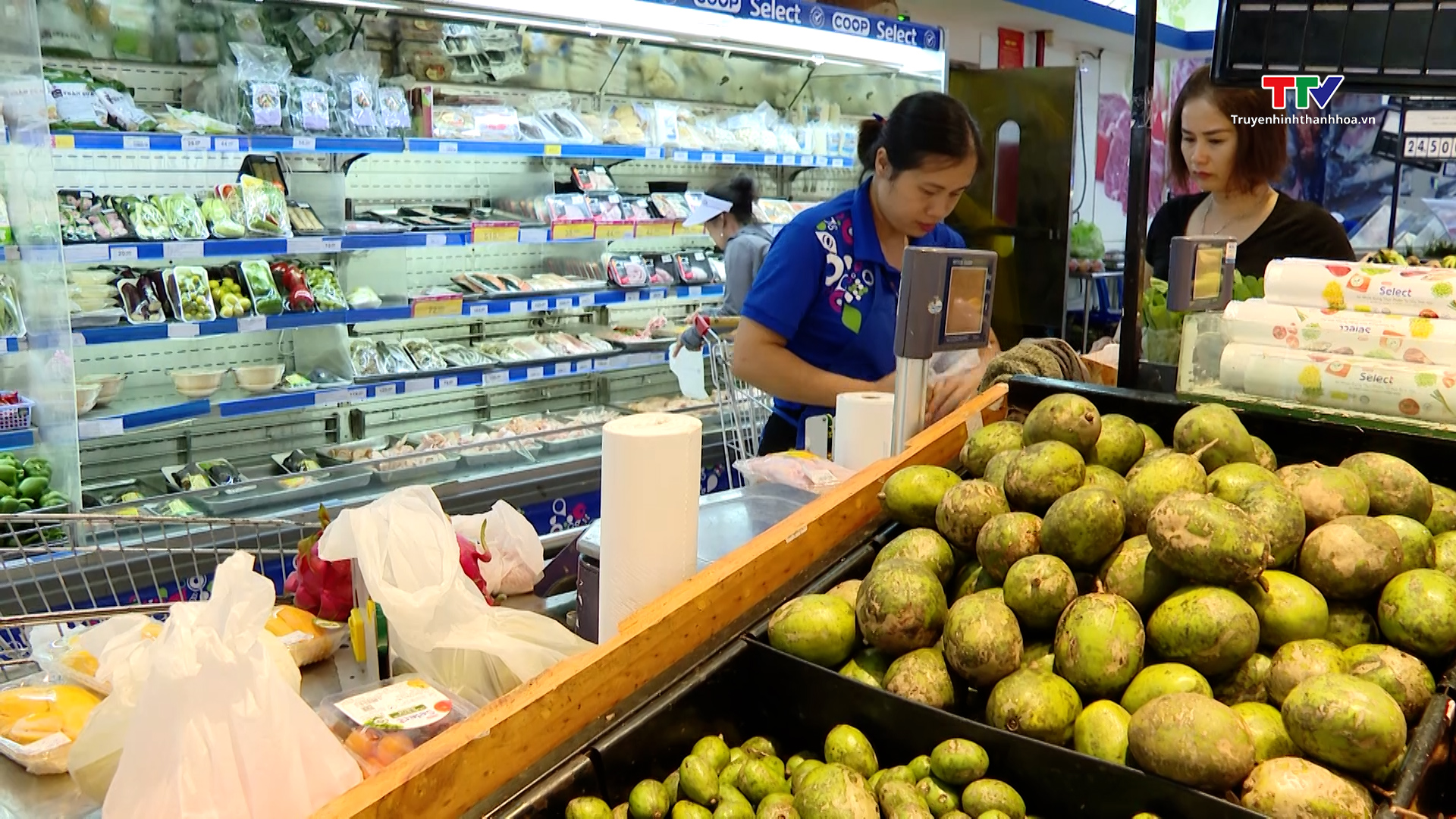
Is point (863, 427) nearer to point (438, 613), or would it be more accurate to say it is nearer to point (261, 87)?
point (438, 613)

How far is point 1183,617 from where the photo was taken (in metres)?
1.07

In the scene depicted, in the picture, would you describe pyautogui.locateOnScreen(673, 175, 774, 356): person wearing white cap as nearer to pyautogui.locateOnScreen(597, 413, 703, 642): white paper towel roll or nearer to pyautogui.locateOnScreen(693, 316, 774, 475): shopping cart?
pyautogui.locateOnScreen(693, 316, 774, 475): shopping cart

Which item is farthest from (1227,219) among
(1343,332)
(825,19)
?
(1343,332)

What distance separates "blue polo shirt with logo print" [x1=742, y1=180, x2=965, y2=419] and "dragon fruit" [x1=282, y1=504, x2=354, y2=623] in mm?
1505

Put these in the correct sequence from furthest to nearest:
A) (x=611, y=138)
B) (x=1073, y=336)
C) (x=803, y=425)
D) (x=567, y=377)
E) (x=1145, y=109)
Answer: (x=1073, y=336) < (x=567, y=377) < (x=611, y=138) < (x=803, y=425) < (x=1145, y=109)

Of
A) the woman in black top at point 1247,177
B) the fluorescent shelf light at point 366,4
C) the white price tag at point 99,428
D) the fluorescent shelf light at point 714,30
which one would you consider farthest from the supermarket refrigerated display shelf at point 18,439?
the woman in black top at point 1247,177

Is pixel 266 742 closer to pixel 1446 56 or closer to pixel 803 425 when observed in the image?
pixel 1446 56

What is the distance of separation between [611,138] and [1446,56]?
3.62m

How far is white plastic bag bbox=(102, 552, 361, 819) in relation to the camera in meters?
1.00

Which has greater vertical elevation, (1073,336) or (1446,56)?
(1446,56)

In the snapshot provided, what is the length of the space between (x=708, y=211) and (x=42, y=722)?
390 cm

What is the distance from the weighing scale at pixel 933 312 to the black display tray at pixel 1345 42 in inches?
19.5

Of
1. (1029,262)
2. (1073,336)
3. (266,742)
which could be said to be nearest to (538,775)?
(266,742)

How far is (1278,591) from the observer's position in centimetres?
112
